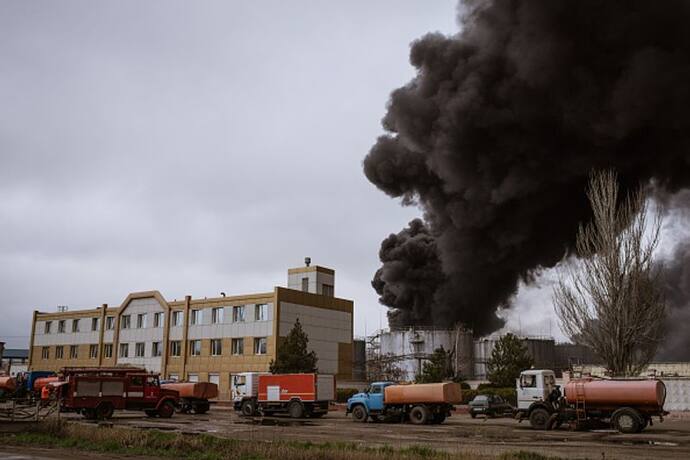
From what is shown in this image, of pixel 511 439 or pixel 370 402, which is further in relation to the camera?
pixel 370 402

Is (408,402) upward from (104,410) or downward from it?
upward

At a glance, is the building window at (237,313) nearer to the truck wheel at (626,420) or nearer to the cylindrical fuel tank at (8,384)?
the cylindrical fuel tank at (8,384)

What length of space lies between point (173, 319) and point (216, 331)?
589cm

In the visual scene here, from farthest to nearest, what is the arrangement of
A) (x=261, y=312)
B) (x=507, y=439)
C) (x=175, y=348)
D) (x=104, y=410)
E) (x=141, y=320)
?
(x=141, y=320)
(x=175, y=348)
(x=261, y=312)
(x=104, y=410)
(x=507, y=439)

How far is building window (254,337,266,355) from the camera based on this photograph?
174 ft

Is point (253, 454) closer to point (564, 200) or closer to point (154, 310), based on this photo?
point (564, 200)

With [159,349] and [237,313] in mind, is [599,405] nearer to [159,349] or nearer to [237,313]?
[237,313]

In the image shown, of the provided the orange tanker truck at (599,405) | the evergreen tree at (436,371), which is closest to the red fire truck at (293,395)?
the orange tanker truck at (599,405)

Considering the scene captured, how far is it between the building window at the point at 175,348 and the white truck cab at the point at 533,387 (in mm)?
37128

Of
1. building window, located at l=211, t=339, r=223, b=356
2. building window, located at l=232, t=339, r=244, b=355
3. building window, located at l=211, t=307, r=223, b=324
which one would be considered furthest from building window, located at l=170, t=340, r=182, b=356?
building window, located at l=232, t=339, r=244, b=355

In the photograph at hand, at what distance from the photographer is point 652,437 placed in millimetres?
22484

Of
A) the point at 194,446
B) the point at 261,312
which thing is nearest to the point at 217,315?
the point at 261,312

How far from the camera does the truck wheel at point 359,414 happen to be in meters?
32.3

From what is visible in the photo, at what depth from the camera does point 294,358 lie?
44.6 meters
